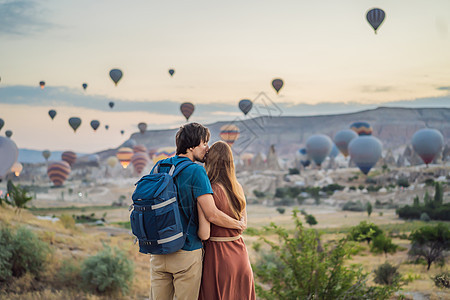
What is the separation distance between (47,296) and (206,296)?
4.71 metres

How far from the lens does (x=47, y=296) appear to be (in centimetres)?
675

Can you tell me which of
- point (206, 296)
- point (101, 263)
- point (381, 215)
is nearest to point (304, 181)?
point (381, 215)

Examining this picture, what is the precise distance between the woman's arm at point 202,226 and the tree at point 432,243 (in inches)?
429

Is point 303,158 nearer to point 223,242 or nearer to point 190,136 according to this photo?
point 223,242

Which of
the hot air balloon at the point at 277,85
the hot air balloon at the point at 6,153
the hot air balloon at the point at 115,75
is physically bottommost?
the hot air balloon at the point at 6,153

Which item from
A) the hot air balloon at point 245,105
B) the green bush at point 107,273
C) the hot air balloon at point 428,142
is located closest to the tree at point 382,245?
the green bush at point 107,273

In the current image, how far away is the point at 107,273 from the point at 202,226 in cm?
561

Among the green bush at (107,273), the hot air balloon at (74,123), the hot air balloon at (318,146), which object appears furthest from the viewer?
the hot air balloon at (318,146)

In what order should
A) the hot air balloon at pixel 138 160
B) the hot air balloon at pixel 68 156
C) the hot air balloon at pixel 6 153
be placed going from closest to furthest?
the hot air balloon at pixel 6 153 → the hot air balloon at pixel 138 160 → the hot air balloon at pixel 68 156

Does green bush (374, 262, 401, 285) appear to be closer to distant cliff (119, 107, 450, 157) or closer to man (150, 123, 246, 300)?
man (150, 123, 246, 300)

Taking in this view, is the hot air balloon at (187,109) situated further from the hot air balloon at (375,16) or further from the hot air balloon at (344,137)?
the hot air balloon at (344,137)

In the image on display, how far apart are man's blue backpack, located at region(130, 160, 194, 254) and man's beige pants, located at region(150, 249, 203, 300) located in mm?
122

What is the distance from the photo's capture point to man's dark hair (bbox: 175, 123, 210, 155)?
2859 millimetres

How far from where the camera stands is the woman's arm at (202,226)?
9.15ft
